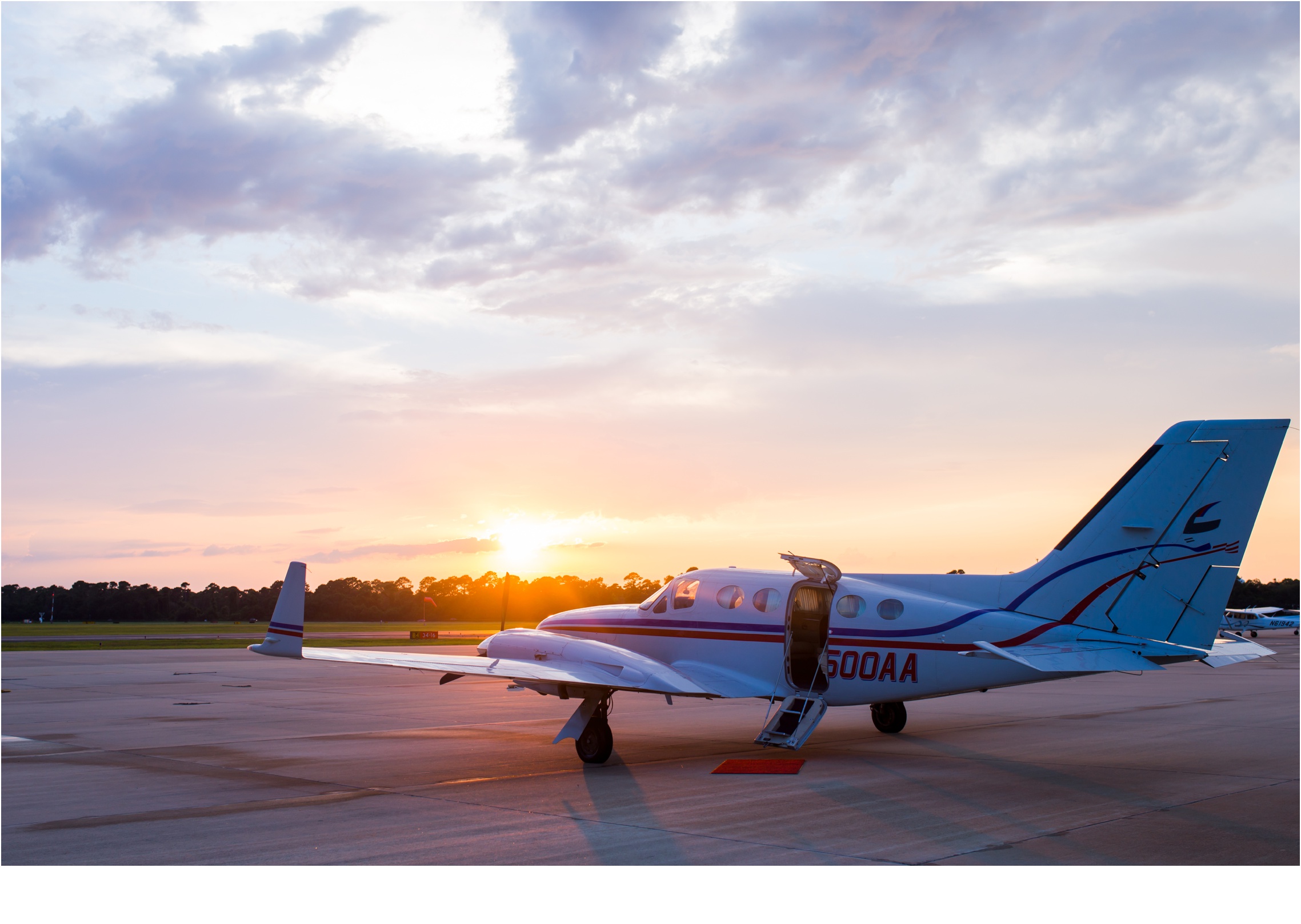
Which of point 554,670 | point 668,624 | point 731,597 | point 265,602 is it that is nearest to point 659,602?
point 668,624

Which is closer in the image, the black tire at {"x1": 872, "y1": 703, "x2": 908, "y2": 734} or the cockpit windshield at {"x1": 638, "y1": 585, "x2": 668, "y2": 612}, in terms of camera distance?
the cockpit windshield at {"x1": 638, "y1": 585, "x2": 668, "y2": 612}

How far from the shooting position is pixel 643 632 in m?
16.9

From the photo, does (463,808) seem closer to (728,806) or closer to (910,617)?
(728,806)

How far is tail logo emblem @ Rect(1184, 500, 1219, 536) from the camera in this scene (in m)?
13.4

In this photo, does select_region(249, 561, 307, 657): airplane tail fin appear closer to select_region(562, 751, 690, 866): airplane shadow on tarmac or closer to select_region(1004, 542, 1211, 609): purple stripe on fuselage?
select_region(562, 751, 690, 866): airplane shadow on tarmac

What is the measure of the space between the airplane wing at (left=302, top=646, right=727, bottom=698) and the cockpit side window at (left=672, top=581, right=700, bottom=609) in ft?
4.59

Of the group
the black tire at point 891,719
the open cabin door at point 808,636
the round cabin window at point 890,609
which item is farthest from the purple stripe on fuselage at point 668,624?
the black tire at point 891,719

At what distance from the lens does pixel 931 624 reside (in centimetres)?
1467

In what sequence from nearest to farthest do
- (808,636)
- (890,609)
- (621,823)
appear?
(621,823)
(890,609)
(808,636)

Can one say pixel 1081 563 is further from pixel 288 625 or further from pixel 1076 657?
pixel 288 625

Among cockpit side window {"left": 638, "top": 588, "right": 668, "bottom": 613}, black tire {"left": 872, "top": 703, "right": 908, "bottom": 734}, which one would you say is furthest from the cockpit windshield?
black tire {"left": 872, "top": 703, "right": 908, "bottom": 734}

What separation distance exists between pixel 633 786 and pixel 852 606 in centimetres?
459

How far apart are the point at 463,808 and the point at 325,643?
3983cm

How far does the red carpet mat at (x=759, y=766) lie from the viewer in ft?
45.7
